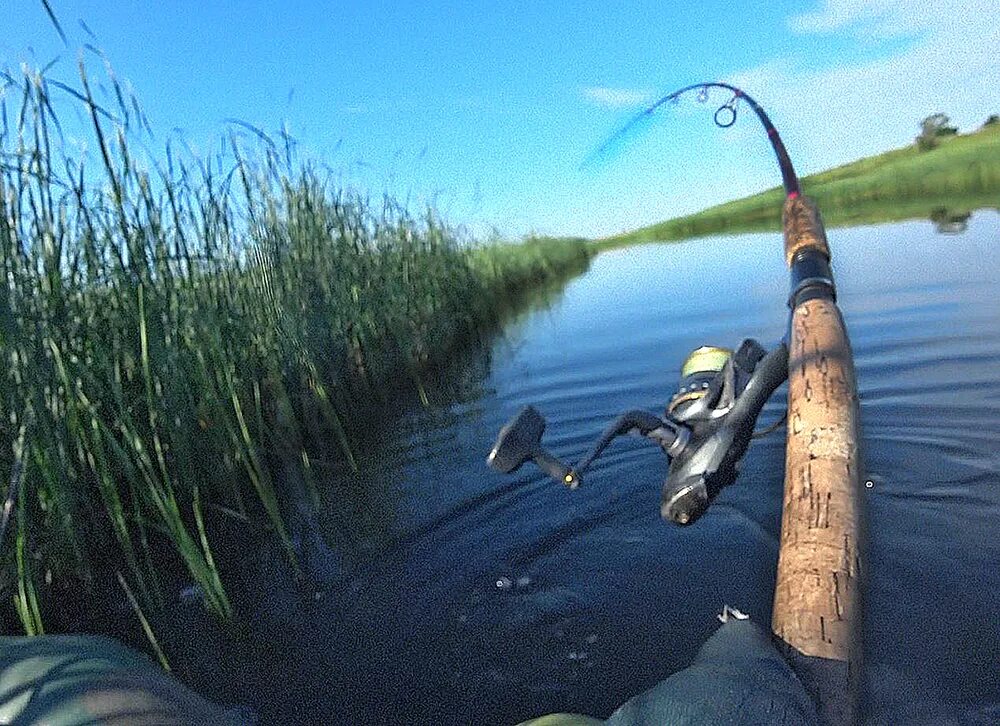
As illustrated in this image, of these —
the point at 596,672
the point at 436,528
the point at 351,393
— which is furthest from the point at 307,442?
the point at 596,672

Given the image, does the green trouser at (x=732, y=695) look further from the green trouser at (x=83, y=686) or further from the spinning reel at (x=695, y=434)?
→ the green trouser at (x=83, y=686)

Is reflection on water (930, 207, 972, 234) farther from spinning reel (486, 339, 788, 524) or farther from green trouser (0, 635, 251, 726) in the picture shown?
green trouser (0, 635, 251, 726)

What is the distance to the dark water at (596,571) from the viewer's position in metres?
2.11

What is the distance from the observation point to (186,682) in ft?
8.06

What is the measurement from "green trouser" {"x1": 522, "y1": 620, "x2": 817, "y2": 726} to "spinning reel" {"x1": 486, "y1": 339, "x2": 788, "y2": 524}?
0.67m

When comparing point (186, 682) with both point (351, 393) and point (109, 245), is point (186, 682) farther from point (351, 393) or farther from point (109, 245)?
point (351, 393)

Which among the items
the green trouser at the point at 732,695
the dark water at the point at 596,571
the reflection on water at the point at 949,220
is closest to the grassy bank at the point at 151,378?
the dark water at the point at 596,571

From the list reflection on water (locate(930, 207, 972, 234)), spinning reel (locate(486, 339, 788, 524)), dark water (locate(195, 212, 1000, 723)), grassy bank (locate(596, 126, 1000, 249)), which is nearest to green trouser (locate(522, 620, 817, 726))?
dark water (locate(195, 212, 1000, 723))

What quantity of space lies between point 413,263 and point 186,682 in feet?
18.5

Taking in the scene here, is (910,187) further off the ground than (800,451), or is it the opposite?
(910,187)

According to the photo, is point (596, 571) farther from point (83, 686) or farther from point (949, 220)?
point (949, 220)

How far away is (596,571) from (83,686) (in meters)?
1.72

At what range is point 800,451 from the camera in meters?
1.93

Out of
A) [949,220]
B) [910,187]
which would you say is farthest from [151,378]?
[910,187]
